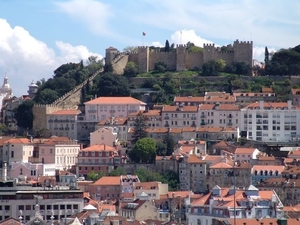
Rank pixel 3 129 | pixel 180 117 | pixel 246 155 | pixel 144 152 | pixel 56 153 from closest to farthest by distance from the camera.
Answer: pixel 246 155
pixel 144 152
pixel 56 153
pixel 180 117
pixel 3 129

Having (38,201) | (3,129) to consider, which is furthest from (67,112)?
(38,201)

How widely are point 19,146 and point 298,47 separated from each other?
27.9 metres

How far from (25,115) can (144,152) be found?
16.5 meters

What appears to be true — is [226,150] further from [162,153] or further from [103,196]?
[103,196]

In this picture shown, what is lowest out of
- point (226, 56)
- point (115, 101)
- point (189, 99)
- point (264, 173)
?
point (264, 173)

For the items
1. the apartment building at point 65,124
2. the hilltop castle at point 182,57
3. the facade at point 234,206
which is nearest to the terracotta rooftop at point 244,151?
the apartment building at point 65,124

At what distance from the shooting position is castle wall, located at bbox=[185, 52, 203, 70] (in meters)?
111

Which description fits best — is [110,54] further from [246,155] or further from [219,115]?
[246,155]

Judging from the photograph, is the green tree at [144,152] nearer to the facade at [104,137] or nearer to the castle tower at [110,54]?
the facade at [104,137]

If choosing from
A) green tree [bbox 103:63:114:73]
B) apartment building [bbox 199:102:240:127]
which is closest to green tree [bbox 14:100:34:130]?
green tree [bbox 103:63:114:73]

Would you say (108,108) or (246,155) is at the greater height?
(108,108)

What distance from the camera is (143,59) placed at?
111 m

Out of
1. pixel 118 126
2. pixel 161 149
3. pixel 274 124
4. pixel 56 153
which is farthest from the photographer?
pixel 118 126

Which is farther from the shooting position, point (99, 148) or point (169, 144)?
point (169, 144)
